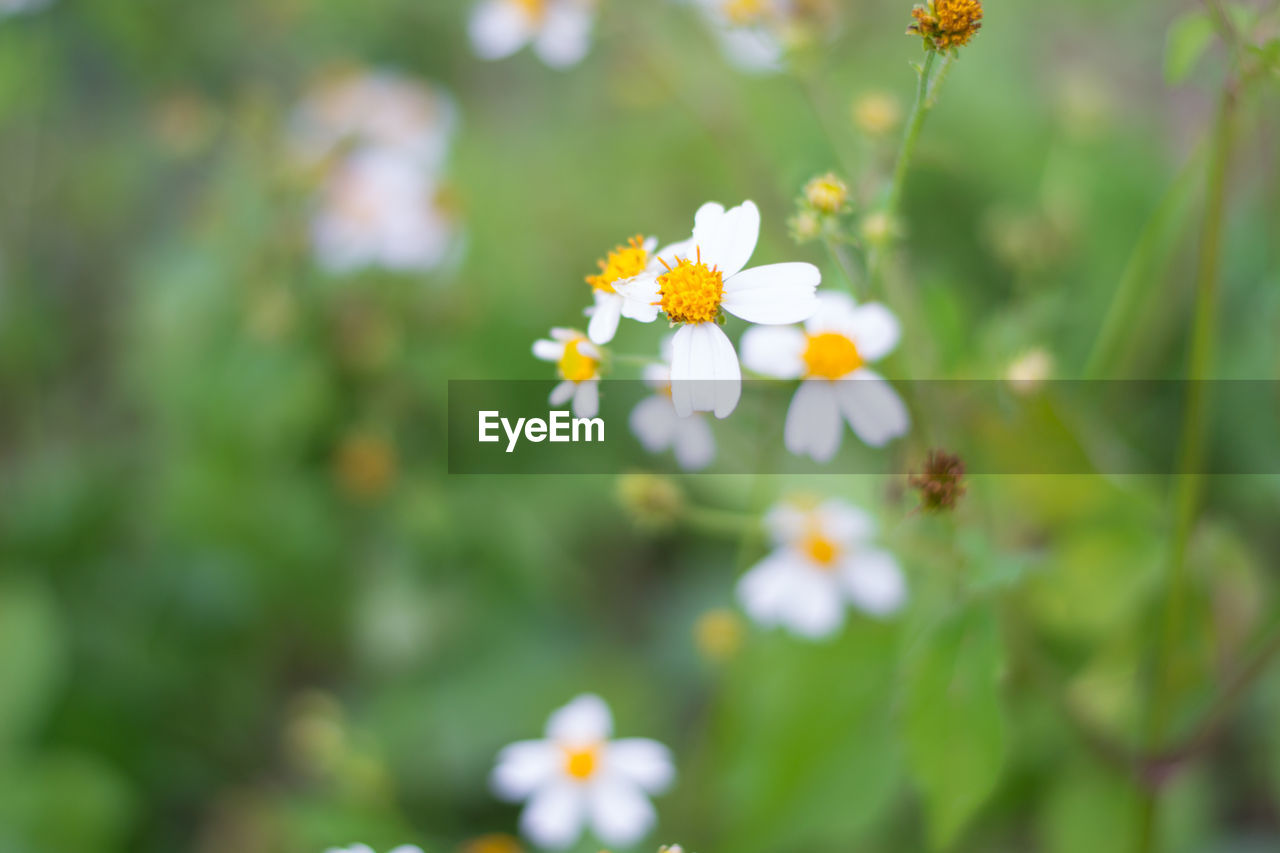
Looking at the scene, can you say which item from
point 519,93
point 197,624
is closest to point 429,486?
point 197,624

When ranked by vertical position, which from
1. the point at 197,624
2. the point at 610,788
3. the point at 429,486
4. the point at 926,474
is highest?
the point at 429,486

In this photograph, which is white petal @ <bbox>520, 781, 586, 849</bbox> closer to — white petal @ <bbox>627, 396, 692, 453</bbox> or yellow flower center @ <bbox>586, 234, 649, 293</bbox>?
white petal @ <bbox>627, 396, 692, 453</bbox>

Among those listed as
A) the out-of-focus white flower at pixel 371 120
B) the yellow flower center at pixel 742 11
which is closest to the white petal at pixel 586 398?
the yellow flower center at pixel 742 11

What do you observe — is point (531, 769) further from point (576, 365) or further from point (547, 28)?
point (547, 28)

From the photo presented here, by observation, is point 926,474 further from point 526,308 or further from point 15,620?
point 15,620

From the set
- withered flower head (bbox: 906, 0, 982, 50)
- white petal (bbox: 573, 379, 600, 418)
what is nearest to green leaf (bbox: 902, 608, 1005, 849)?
white petal (bbox: 573, 379, 600, 418)

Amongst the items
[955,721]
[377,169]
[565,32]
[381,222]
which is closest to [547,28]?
[565,32]

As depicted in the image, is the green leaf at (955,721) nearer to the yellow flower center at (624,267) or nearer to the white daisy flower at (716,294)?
the white daisy flower at (716,294)
